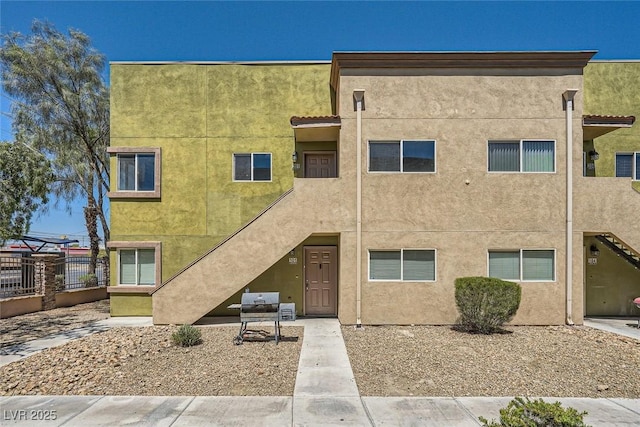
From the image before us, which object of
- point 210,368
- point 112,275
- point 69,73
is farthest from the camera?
point 69,73

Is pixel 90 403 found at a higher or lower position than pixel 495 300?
lower

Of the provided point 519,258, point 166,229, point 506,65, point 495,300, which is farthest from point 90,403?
point 506,65

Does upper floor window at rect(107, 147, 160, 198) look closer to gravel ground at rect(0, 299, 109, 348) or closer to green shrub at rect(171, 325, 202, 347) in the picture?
gravel ground at rect(0, 299, 109, 348)

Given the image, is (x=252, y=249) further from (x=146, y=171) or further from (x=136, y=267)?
→ (x=146, y=171)

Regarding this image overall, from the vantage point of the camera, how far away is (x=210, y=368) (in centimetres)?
731

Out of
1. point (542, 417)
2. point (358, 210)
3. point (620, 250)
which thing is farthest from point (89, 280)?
point (620, 250)

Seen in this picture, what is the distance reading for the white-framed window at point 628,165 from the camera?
40.8 ft

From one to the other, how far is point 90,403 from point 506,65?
44.0 ft

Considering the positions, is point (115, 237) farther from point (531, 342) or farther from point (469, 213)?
point (531, 342)

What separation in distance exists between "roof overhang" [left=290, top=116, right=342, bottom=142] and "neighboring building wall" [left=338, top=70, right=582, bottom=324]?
1.29 ft

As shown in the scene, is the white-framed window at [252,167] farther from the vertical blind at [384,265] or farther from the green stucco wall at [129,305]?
the green stucco wall at [129,305]

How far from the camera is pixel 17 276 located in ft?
42.6

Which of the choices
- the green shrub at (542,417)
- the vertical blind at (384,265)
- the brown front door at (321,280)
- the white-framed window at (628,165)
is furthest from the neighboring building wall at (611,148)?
the green shrub at (542,417)

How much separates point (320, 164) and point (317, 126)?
1998mm
